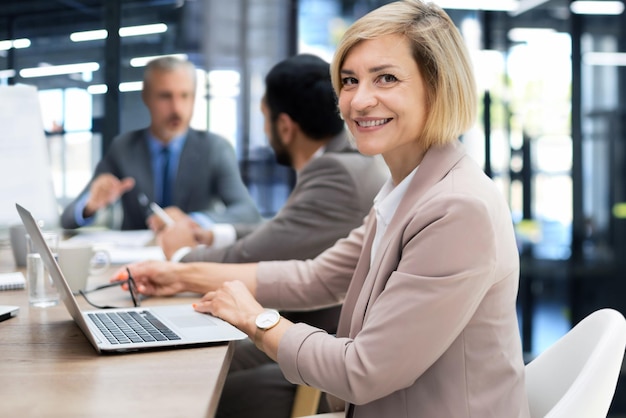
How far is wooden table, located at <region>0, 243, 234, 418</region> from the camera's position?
2.63 ft

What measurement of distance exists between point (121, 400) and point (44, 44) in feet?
9.91

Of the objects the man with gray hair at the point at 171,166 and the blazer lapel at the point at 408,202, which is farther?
the man with gray hair at the point at 171,166

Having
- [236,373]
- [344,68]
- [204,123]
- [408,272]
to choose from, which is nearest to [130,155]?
[204,123]

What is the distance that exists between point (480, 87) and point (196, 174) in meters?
1.52

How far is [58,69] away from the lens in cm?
342

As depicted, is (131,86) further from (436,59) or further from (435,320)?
(435,320)

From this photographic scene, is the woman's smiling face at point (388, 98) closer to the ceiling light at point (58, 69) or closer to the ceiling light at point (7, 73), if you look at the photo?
the ceiling light at point (58, 69)

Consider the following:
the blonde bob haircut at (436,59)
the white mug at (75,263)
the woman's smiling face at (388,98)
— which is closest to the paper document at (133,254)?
the white mug at (75,263)

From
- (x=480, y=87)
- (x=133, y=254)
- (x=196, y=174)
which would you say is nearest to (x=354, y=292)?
(x=133, y=254)

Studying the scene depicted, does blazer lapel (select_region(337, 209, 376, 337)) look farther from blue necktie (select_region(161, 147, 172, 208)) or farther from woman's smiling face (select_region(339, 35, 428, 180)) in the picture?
blue necktie (select_region(161, 147, 172, 208))

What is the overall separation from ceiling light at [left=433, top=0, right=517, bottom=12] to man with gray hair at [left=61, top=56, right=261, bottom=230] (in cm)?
135

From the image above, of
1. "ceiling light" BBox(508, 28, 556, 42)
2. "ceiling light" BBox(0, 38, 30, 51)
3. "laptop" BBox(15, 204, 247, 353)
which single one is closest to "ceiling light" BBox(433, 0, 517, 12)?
"ceiling light" BBox(508, 28, 556, 42)

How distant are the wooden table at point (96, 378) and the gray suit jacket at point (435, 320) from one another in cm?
19

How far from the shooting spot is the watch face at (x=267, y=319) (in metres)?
1.16
